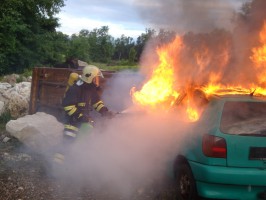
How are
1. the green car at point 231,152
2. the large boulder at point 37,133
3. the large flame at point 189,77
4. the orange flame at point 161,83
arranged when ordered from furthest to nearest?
the large boulder at point 37,133 → the orange flame at point 161,83 → the large flame at point 189,77 → the green car at point 231,152

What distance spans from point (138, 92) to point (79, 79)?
1175mm

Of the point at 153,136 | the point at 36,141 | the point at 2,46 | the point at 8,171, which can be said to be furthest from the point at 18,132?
the point at 2,46

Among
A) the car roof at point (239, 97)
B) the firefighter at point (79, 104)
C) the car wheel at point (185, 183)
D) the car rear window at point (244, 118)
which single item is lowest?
the car wheel at point (185, 183)

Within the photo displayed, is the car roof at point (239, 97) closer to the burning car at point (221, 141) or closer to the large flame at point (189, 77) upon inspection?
the burning car at point (221, 141)

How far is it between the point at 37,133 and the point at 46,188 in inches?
92.4

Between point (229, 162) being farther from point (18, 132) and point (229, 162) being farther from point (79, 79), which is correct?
point (18, 132)

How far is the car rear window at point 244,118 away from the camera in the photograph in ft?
15.4

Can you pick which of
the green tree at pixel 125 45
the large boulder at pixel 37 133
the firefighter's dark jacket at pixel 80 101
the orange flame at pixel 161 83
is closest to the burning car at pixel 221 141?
the orange flame at pixel 161 83

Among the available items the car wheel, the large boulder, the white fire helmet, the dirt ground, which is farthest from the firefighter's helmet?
the car wheel

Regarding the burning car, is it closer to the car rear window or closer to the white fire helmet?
the car rear window

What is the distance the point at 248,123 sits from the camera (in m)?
4.74

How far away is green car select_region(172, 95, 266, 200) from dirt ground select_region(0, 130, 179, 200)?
3.32 feet

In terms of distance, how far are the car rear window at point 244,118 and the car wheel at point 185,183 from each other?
735 mm

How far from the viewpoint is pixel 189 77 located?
6.41 metres
